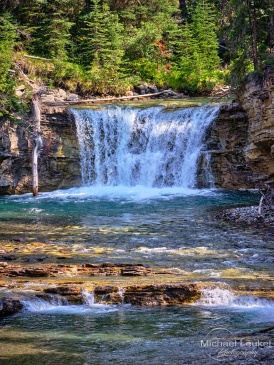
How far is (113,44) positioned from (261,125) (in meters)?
17.4

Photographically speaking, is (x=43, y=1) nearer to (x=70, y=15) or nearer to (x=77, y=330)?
(x=70, y=15)

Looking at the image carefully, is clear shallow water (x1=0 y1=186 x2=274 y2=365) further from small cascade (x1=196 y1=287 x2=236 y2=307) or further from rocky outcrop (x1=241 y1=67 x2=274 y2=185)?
rocky outcrop (x1=241 y1=67 x2=274 y2=185)

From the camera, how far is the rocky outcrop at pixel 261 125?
20109mm

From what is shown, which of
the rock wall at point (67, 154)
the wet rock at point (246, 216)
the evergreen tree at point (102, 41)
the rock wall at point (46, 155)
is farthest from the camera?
the evergreen tree at point (102, 41)

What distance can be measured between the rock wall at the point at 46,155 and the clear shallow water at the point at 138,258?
3.63ft

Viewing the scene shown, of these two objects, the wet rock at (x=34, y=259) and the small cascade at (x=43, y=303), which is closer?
the small cascade at (x=43, y=303)

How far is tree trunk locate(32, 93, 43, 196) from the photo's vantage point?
2453 cm

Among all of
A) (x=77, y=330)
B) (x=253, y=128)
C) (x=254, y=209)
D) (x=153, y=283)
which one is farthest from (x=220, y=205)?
(x=77, y=330)

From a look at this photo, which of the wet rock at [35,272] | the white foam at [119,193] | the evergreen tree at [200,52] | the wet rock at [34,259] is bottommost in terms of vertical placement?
the white foam at [119,193]

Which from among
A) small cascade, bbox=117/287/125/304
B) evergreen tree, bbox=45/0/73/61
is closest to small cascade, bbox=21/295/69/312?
small cascade, bbox=117/287/125/304

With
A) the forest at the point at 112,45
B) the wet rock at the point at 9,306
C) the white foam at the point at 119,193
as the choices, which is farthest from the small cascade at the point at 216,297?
the forest at the point at 112,45

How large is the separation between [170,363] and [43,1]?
3265cm

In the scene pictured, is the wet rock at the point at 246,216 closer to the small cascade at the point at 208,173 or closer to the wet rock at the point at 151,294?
the small cascade at the point at 208,173

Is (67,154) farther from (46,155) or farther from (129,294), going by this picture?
(129,294)
